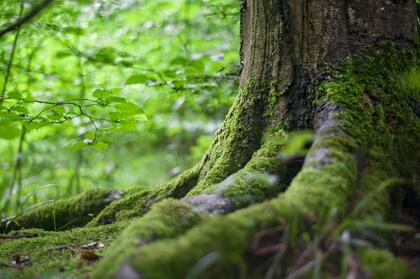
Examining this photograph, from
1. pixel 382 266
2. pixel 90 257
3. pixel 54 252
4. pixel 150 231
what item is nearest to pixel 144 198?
pixel 54 252

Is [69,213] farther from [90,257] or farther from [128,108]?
[90,257]

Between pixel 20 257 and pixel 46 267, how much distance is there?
1.20 feet

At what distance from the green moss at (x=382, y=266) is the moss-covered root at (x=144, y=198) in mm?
1780

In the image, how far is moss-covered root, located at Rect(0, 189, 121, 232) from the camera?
387cm

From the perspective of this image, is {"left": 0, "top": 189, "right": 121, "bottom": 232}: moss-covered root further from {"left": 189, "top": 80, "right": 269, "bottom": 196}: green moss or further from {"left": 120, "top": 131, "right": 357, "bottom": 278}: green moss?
{"left": 120, "top": 131, "right": 357, "bottom": 278}: green moss

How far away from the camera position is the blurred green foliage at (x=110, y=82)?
3.38 metres

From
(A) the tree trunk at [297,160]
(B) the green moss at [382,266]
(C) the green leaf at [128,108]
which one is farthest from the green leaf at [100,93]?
(B) the green moss at [382,266]

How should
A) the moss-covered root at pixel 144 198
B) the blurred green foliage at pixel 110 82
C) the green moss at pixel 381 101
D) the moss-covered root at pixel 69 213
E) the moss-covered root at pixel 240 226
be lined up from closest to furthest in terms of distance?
1. the moss-covered root at pixel 240 226
2. the green moss at pixel 381 101
3. the moss-covered root at pixel 144 198
4. the blurred green foliage at pixel 110 82
5. the moss-covered root at pixel 69 213

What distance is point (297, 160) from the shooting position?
2520 millimetres

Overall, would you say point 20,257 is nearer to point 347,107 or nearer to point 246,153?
point 246,153

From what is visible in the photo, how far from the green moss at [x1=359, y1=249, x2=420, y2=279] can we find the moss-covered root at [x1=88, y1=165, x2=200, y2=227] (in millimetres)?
1780

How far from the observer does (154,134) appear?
8.88 m

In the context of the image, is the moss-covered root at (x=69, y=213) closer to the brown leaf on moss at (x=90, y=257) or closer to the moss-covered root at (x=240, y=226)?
the brown leaf on moss at (x=90, y=257)

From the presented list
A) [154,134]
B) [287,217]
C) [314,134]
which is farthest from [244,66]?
[154,134]
